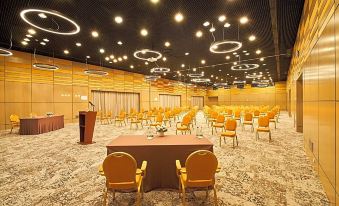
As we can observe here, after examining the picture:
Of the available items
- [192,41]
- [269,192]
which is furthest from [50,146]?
[192,41]

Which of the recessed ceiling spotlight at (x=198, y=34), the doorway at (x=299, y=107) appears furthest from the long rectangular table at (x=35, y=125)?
the doorway at (x=299, y=107)

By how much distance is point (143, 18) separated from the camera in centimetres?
750

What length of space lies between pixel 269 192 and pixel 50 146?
313 inches

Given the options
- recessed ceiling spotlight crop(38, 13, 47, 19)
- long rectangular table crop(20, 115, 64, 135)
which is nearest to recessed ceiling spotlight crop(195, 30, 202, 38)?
recessed ceiling spotlight crop(38, 13, 47, 19)

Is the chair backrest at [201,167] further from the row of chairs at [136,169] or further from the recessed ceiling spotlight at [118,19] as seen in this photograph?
the recessed ceiling spotlight at [118,19]

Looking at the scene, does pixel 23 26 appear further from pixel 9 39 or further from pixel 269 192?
pixel 269 192

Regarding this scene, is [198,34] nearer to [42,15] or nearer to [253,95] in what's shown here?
[42,15]

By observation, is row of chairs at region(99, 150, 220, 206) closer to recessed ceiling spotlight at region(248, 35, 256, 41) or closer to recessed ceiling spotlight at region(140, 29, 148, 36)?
recessed ceiling spotlight at region(140, 29, 148, 36)

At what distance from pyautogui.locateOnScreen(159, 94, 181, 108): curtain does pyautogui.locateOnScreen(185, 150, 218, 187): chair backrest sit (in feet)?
78.2

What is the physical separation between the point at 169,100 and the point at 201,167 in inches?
1026

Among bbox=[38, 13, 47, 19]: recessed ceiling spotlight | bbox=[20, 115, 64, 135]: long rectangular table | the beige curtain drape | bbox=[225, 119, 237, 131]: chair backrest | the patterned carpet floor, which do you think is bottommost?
the patterned carpet floor

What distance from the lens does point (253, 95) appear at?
33.0 metres

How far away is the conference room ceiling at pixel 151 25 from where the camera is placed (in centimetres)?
649

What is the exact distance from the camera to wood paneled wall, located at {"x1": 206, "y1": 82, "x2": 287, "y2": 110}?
30703 mm
